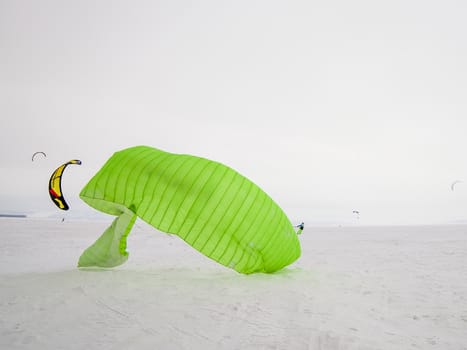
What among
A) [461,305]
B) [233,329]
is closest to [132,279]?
[233,329]

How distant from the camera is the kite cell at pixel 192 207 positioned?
5.39m

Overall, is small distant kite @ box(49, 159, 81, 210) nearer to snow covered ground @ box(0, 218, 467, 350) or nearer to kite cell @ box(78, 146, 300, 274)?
kite cell @ box(78, 146, 300, 274)

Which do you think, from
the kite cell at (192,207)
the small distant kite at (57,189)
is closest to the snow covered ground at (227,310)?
the kite cell at (192,207)

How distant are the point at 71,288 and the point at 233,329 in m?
2.74

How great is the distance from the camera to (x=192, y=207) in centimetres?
537

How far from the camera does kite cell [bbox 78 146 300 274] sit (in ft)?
17.7

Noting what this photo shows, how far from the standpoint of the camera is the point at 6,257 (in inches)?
336

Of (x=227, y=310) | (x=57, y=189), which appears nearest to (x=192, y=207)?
(x=227, y=310)

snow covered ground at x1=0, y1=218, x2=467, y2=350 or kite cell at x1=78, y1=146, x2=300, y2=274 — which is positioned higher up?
kite cell at x1=78, y1=146, x2=300, y2=274

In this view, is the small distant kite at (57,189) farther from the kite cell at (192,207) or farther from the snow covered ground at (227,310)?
the snow covered ground at (227,310)

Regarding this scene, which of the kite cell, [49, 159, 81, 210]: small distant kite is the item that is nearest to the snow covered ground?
the kite cell

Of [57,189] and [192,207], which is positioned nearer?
[192,207]

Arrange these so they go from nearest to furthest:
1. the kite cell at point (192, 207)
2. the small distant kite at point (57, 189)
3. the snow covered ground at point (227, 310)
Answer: the snow covered ground at point (227, 310) → the kite cell at point (192, 207) → the small distant kite at point (57, 189)

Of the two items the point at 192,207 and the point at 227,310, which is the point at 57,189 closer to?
the point at 192,207
